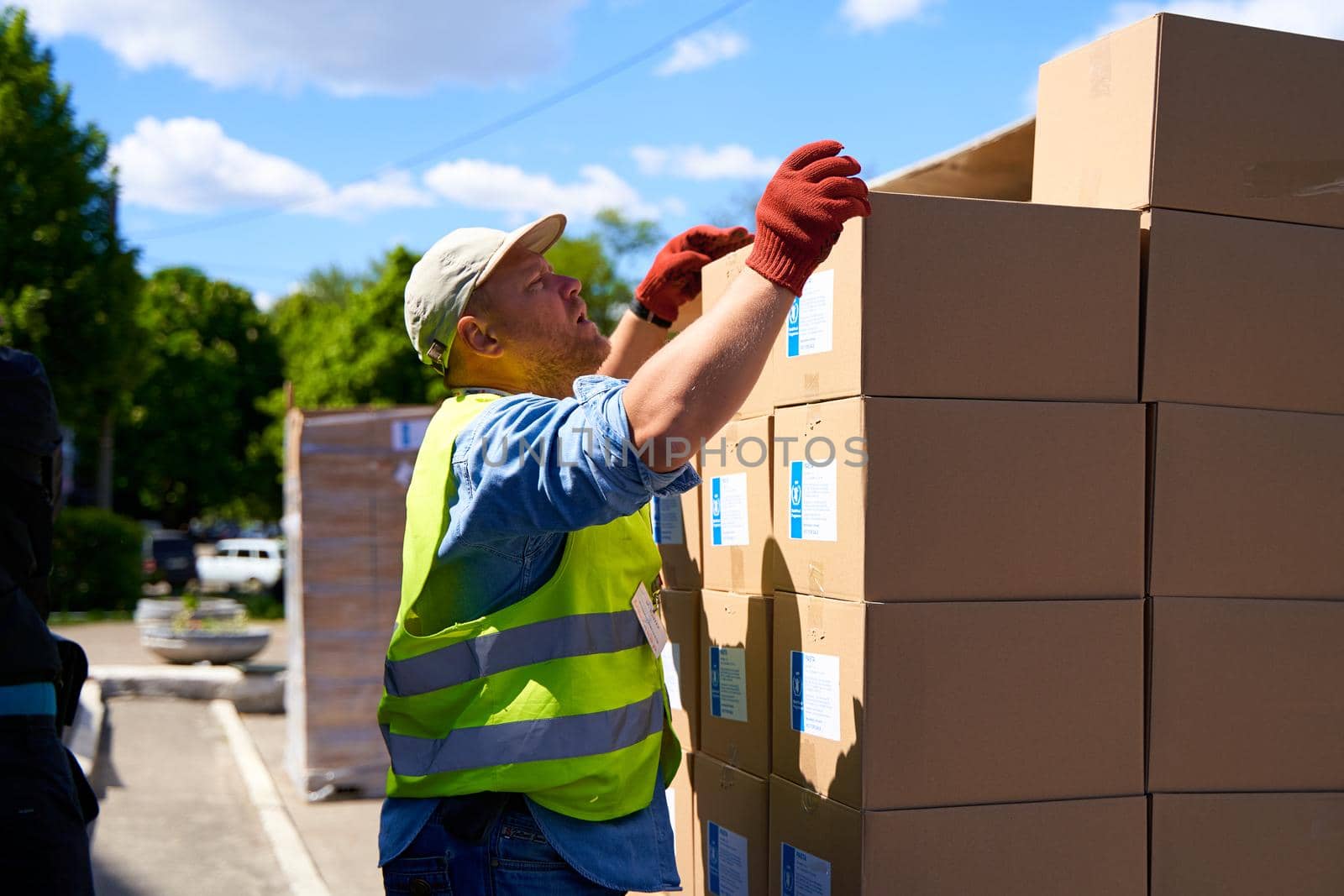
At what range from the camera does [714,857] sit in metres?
2.52

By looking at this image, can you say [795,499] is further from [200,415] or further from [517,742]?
[200,415]

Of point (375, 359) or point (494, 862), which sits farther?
point (375, 359)

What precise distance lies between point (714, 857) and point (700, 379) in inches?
53.3

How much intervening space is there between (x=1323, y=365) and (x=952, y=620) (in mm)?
863

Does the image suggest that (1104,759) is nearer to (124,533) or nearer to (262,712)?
(262,712)

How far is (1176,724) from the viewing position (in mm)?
2055

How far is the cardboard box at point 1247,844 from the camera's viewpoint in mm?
2057

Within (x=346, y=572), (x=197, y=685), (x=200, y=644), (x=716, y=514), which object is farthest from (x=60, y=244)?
(x=716, y=514)

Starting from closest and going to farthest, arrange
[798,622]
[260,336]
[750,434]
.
A: [798,622] < [750,434] < [260,336]

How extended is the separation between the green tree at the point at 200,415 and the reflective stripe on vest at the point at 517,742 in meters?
29.6

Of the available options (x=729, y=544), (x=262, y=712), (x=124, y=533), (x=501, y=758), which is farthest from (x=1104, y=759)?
(x=124, y=533)

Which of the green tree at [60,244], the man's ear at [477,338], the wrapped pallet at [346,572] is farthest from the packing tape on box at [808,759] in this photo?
the green tree at [60,244]

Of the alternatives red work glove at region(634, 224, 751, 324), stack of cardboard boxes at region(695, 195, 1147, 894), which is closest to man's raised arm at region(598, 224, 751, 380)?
red work glove at region(634, 224, 751, 324)

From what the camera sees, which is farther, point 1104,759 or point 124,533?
point 124,533
